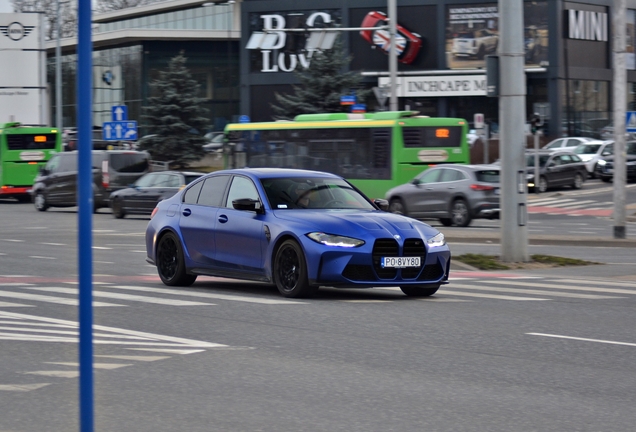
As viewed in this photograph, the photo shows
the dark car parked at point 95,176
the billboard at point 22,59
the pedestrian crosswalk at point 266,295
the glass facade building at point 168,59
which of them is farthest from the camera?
the glass facade building at point 168,59

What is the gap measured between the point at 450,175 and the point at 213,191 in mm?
18141

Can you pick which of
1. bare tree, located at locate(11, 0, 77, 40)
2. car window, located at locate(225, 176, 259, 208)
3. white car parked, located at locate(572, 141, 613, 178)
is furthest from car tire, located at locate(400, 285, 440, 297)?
bare tree, located at locate(11, 0, 77, 40)

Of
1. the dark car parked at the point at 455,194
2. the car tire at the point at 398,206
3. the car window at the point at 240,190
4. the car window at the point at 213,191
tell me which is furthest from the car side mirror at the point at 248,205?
the car tire at the point at 398,206

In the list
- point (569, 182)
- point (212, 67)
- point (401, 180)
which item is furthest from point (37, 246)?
point (212, 67)

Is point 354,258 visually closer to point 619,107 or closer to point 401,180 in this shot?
point 619,107

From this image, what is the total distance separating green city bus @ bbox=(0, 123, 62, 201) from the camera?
4741cm

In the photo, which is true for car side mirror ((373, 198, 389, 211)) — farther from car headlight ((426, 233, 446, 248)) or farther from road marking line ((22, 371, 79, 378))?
road marking line ((22, 371, 79, 378))

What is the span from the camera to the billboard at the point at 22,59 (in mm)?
44719

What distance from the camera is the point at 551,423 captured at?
697cm

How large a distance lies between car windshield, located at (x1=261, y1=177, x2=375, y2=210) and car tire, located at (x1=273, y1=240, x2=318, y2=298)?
70 cm

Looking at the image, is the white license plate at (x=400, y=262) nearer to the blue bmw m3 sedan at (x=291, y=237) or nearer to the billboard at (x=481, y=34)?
the blue bmw m3 sedan at (x=291, y=237)

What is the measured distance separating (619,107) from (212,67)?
64.7 metres

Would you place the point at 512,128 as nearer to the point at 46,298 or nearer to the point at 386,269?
the point at 386,269

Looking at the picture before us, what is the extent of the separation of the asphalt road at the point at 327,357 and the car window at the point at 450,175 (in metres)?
16.0
